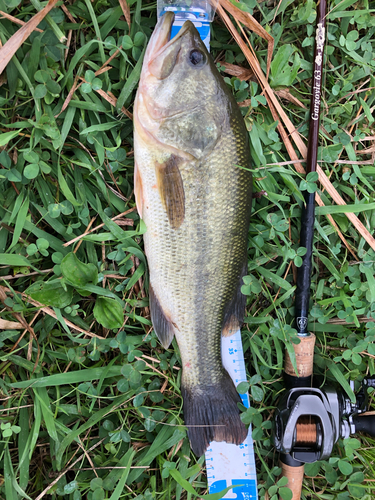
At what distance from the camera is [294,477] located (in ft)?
6.17

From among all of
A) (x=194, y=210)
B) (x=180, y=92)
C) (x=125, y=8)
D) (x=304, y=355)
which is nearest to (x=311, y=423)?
(x=304, y=355)

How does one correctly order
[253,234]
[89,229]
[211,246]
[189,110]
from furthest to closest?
[253,234] → [89,229] → [211,246] → [189,110]

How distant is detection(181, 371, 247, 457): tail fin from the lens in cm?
→ 188

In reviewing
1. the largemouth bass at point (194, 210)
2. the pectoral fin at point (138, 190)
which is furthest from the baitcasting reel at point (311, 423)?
the pectoral fin at point (138, 190)

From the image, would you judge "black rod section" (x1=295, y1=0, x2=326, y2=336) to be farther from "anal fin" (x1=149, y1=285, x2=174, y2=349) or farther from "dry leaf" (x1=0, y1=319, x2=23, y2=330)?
"dry leaf" (x1=0, y1=319, x2=23, y2=330)

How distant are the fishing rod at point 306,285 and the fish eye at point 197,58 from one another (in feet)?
2.38

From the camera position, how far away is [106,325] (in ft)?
5.98

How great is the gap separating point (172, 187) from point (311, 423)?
1469 mm

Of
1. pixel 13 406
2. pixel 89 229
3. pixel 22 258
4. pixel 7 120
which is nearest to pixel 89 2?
pixel 7 120

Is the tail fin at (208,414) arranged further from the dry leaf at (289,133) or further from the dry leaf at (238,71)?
the dry leaf at (238,71)

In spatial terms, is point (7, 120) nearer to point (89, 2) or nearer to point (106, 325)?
point (89, 2)

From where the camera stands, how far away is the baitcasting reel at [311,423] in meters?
1.76

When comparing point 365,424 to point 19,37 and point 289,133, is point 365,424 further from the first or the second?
point 19,37

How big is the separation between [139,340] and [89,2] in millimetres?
1810
